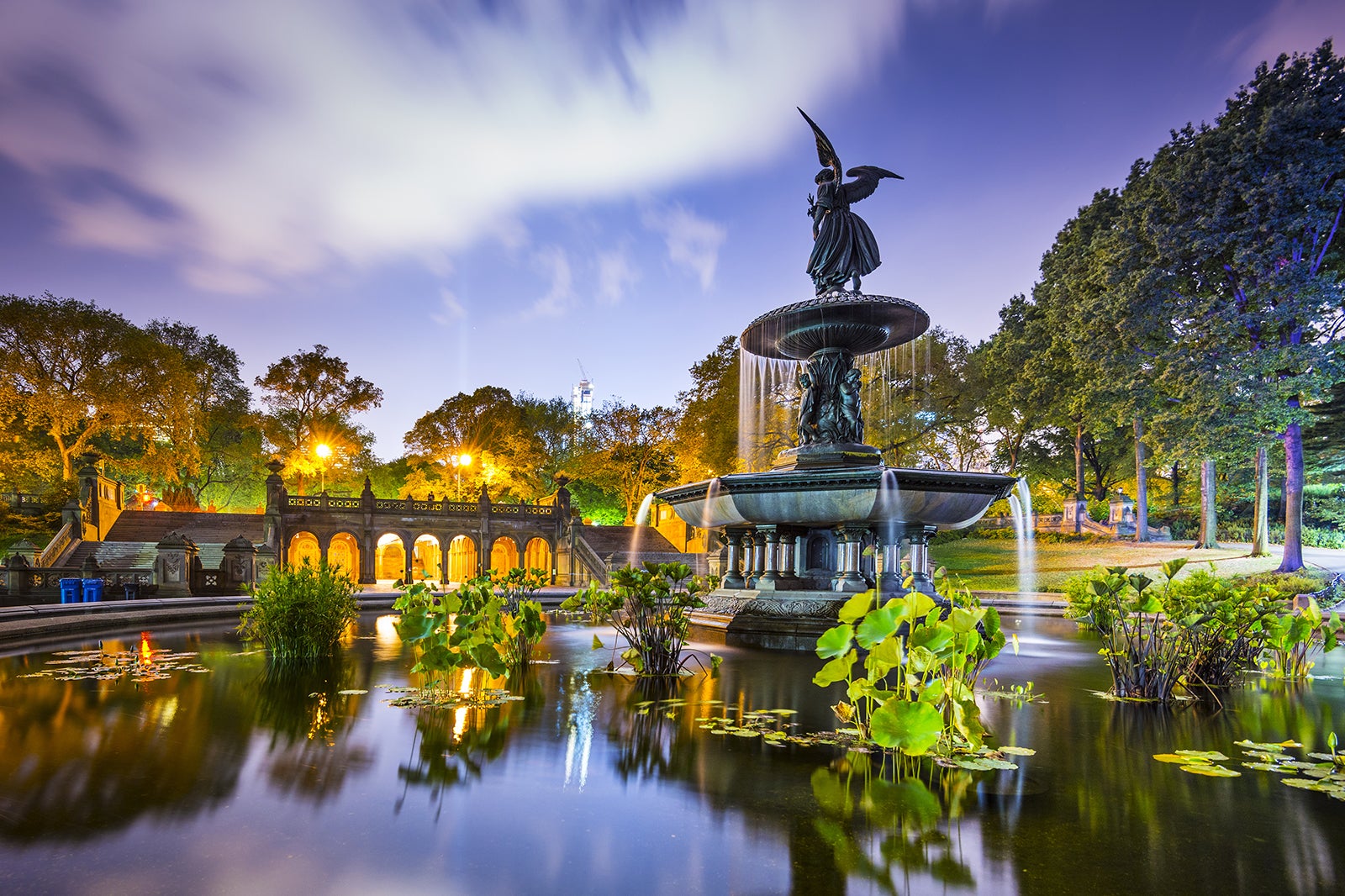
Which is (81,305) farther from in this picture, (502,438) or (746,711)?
(746,711)

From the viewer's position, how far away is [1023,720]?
447 centimetres

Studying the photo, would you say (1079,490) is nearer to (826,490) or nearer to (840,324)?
(840,324)

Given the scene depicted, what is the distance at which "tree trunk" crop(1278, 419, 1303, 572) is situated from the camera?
19469 mm

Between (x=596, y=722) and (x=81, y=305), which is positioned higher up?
(x=81, y=305)

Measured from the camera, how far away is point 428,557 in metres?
42.7

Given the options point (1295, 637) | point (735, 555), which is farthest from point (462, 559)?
point (1295, 637)

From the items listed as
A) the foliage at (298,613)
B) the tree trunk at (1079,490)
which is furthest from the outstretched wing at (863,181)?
the tree trunk at (1079,490)

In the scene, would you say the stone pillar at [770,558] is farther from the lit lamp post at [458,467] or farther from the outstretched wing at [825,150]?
the lit lamp post at [458,467]

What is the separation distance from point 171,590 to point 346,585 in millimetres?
12451

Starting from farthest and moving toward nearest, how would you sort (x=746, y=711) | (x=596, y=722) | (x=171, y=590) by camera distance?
(x=171, y=590) → (x=746, y=711) → (x=596, y=722)

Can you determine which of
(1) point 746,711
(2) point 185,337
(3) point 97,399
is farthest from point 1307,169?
(2) point 185,337

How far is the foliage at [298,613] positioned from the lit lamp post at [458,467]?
36.1 meters

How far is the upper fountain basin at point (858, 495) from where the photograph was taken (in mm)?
8398

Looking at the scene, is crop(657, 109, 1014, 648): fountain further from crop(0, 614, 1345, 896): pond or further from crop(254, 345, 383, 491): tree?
crop(254, 345, 383, 491): tree
